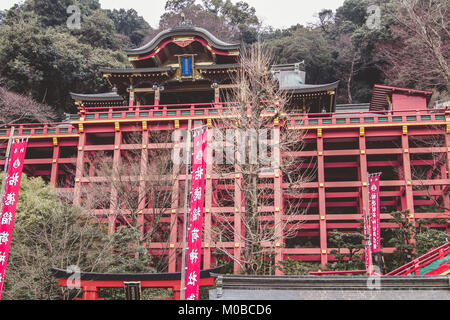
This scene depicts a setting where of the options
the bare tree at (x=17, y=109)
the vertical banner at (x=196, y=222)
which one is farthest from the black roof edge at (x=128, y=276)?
the bare tree at (x=17, y=109)

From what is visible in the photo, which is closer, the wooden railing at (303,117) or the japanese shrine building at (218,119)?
the japanese shrine building at (218,119)

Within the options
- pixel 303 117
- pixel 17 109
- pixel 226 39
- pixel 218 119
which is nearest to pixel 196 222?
pixel 218 119

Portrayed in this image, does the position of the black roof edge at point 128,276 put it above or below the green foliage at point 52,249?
below

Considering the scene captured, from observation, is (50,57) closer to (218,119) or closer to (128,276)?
(218,119)

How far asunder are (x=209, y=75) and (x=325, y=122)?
6054 mm

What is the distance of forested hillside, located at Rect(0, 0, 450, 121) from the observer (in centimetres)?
2878

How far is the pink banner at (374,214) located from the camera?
14.8 m

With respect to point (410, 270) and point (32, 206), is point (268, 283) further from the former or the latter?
point (32, 206)

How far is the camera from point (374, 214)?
596 inches

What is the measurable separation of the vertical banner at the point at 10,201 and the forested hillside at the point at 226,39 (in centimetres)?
1424

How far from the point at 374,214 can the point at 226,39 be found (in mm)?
33425

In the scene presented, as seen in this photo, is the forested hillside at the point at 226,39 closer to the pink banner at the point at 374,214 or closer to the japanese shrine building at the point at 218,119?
the japanese shrine building at the point at 218,119

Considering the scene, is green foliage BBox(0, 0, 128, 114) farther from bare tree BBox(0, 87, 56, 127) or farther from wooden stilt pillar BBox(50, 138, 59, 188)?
wooden stilt pillar BBox(50, 138, 59, 188)

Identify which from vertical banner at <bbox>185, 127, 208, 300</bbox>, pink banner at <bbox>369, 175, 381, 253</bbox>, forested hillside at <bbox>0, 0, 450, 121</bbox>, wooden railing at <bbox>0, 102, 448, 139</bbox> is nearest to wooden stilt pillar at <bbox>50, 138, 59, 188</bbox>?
wooden railing at <bbox>0, 102, 448, 139</bbox>
